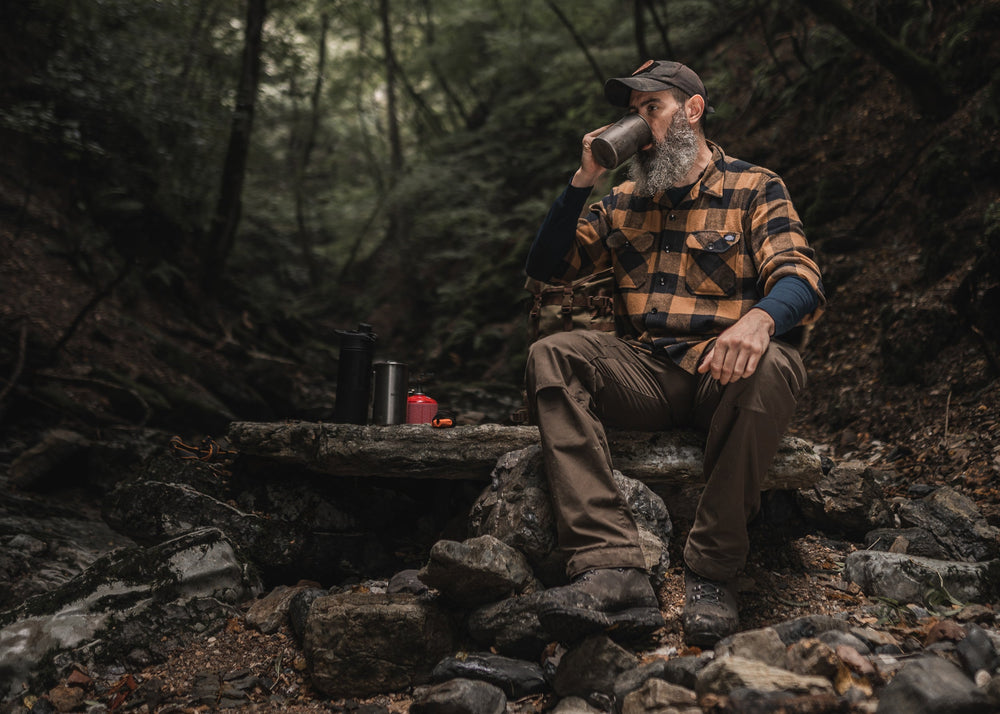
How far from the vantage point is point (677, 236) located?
3336mm

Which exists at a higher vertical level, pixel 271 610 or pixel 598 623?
pixel 598 623

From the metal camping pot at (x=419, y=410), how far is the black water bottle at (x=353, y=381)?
0.85 feet

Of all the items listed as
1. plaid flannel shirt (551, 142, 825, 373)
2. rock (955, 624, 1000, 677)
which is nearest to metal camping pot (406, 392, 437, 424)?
plaid flannel shirt (551, 142, 825, 373)

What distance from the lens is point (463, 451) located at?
3.67 m

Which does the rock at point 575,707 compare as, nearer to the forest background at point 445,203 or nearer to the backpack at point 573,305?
the backpack at point 573,305

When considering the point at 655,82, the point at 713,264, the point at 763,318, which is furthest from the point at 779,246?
the point at 655,82

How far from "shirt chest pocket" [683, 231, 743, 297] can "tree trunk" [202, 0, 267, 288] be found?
8423mm

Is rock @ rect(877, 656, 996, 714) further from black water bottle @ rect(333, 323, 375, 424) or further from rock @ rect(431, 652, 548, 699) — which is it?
black water bottle @ rect(333, 323, 375, 424)

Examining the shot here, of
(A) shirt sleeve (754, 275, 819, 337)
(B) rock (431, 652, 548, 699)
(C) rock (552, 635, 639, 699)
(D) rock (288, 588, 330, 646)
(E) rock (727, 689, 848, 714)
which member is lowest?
(D) rock (288, 588, 330, 646)

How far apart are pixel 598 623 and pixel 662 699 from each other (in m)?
0.36

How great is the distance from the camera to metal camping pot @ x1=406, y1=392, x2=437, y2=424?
4.16m

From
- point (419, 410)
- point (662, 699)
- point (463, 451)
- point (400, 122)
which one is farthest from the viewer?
point (400, 122)

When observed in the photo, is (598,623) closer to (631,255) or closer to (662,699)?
(662,699)

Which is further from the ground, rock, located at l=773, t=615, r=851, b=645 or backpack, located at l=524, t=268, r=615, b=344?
backpack, located at l=524, t=268, r=615, b=344
